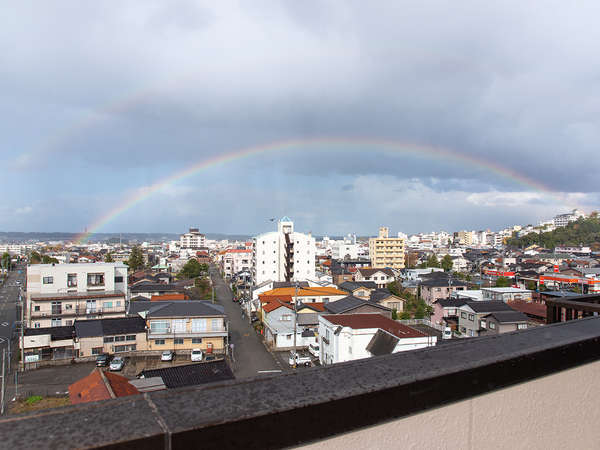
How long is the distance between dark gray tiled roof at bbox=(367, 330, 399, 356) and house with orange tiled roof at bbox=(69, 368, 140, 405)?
195 inches

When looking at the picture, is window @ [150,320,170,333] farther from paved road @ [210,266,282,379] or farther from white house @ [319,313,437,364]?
white house @ [319,313,437,364]

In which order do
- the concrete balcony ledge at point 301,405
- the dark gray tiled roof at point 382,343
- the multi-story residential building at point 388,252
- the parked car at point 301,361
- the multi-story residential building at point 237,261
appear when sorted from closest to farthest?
1. the concrete balcony ledge at point 301,405
2. the dark gray tiled roof at point 382,343
3. the parked car at point 301,361
4. the multi-story residential building at point 388,252
5. the multi-story residential building at point 237,261

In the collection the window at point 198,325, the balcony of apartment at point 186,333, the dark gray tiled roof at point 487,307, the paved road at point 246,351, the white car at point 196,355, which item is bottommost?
the paved road at point 246,351

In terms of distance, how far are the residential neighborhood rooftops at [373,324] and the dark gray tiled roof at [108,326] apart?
596 cm

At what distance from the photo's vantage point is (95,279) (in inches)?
546

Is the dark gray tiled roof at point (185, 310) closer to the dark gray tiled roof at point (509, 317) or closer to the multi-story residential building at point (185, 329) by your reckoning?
the multi-story residential building at point (185, 329)

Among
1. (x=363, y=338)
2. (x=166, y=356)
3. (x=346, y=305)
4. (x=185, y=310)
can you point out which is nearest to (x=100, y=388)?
(x=363, y=338)

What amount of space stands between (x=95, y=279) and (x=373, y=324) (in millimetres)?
9958

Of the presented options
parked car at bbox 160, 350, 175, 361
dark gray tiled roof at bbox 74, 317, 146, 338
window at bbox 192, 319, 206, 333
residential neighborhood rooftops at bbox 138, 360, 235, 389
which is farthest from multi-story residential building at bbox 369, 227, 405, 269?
residential neighborhood rooftops at bbox 138, 360, 235, 389

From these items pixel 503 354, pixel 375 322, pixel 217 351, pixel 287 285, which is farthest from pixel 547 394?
pixel 287 285

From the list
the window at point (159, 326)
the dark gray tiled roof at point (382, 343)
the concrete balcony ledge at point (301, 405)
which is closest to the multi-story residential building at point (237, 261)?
the window at point (159, 326)

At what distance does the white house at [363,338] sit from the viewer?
330 inches

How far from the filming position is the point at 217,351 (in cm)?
1214

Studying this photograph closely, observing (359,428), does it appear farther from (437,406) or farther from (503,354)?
(503,354)
